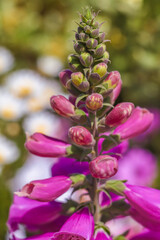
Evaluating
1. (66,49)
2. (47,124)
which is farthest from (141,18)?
(47,124)

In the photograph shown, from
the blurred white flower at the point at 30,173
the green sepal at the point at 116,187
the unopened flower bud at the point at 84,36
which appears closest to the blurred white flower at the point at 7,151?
the blurred white flower at the point at 30,173

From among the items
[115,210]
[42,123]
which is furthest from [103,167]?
[42,123]

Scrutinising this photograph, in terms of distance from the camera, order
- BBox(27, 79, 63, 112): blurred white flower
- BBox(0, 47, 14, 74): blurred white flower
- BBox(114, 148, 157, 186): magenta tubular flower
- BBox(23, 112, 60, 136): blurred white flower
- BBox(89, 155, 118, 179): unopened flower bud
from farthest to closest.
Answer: BBox(0, 47, 14, 74): blurred white flower, BBox(27, 79, 63, 112): blurred white flower, BBox(23, 112, 60, 136): blurred white flower, BBox(114, 148, 157, 186): magenta tubular flower, BBox(89, 155, 118, 179): unopened flower bud

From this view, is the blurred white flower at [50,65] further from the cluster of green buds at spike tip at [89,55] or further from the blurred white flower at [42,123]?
the cluster of green buds at spike tip at [89,55]

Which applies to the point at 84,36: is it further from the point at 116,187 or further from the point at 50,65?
the point at 50,65

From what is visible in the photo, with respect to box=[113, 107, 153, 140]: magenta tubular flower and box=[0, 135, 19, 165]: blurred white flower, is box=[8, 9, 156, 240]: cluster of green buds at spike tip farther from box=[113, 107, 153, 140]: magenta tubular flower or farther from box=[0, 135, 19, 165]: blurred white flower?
box=[0, 135, 19, 165]: blurred white flower

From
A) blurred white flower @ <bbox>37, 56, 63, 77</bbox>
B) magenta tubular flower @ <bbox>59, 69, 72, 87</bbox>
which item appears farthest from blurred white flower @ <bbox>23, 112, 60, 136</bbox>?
magenta tubular flower @ <bbox>59, 69, 72, 87</bbox>
